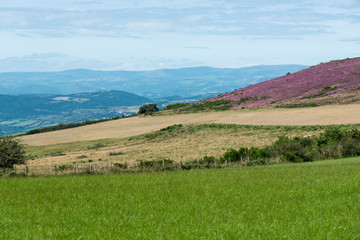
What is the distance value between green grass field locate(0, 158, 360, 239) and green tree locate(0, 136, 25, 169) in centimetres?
1307

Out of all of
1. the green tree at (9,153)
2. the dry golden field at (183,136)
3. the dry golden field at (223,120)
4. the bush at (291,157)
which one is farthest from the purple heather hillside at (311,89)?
the green tree at (9,153)

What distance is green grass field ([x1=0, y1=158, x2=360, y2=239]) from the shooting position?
12.2 metres

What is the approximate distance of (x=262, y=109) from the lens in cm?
9138

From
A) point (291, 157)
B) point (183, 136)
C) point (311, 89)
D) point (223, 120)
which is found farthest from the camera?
point (311, 89)

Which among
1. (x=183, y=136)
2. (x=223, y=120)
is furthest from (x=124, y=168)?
(x=223, y=120)

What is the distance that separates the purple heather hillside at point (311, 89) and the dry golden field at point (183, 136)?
7774 mm

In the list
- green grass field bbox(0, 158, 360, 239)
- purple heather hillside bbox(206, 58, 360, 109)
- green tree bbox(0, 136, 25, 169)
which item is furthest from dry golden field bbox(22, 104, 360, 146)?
green grass field bbox(0, 158, 360, 239)

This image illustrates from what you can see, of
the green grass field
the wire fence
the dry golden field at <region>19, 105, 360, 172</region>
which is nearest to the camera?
the green grass field

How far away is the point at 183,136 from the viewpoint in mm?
71250

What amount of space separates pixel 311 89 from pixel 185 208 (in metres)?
89.3

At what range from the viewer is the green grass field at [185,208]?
1220cm

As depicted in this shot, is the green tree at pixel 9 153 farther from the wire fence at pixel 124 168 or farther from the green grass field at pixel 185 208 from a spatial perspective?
the green grass field at pixel 185 208

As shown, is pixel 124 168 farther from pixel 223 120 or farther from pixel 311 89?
pixel 311 89

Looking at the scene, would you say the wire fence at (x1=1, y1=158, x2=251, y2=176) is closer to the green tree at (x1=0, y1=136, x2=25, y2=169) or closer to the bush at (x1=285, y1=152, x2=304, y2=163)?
the green tree at (x1=0, y1=136, x2=25, y2=169)
